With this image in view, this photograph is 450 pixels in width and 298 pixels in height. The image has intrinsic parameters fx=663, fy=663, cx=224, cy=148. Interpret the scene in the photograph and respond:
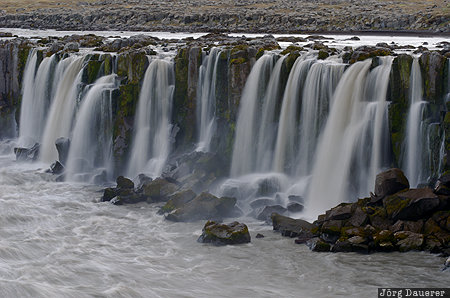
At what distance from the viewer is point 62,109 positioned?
1537 inches

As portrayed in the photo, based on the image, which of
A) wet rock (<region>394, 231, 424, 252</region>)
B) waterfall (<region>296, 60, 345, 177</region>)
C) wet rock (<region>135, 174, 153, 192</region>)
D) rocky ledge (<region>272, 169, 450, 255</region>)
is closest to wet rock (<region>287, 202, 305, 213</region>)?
waterfall (<region>296, 60, 345, 177</region>)

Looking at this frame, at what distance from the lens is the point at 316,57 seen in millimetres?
31625

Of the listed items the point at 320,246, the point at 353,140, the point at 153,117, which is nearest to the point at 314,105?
the point at 353,140

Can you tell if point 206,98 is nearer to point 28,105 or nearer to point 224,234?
point 224,234

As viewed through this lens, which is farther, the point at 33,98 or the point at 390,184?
the point at 33,98

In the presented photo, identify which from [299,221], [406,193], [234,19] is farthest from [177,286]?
[234,19]

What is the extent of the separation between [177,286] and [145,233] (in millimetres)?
5800

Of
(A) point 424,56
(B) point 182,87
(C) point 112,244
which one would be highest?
(A) point 424,56

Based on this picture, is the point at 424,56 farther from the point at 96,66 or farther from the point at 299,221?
the point at 96,66

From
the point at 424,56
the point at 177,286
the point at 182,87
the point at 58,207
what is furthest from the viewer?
the point at 182,87

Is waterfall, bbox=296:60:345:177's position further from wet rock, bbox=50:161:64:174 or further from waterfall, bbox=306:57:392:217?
wet rock, bbox=50:161:64:174

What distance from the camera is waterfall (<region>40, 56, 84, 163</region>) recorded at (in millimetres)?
38250

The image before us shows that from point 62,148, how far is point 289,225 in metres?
16.2

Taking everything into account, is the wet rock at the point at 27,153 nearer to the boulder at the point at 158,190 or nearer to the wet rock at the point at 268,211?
the boulder at the point at 158,190
